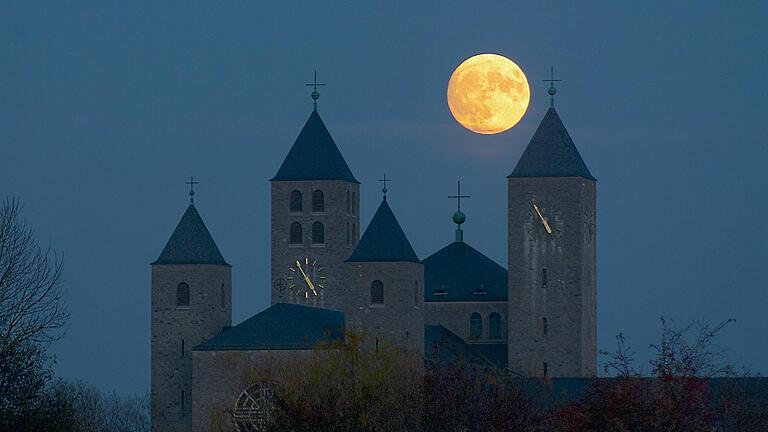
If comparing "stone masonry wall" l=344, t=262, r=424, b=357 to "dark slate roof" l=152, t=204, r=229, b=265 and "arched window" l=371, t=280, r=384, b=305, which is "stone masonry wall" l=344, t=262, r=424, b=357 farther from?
"dark slate roof" l=152, t=204, r=229, b=265

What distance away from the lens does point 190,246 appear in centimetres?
7788

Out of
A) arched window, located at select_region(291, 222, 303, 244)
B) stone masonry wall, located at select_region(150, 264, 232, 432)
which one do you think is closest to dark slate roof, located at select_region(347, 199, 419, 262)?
stone masonry wall, located at select_region(150, 264, 232, 432)

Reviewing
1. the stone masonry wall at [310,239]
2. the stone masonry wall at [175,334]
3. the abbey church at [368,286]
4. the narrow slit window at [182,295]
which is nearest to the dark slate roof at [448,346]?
the abbey church at [368,286]

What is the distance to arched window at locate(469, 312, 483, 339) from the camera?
277 feet

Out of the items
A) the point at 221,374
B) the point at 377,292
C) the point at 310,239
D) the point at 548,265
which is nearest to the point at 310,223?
the point at 310,239

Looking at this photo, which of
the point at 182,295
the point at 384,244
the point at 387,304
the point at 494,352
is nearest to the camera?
the point at 387,304

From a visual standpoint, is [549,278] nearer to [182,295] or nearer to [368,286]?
[368,286]

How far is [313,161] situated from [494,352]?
10798 mm

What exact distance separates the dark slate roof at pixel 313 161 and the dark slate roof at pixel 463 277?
17.3 ft

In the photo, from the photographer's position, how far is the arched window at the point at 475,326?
8450 centimetres

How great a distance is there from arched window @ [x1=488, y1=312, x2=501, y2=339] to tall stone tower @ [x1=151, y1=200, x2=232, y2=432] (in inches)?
470

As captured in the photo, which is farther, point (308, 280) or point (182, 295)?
point (308, 280)

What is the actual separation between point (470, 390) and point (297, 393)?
7.70m

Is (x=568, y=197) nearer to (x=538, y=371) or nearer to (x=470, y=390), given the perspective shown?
(x=538, y=371)
